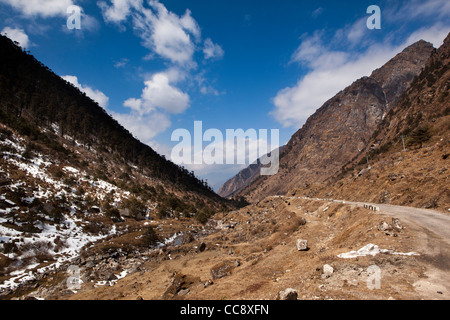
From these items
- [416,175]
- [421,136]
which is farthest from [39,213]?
[421,136]

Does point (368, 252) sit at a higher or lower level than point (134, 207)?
higher

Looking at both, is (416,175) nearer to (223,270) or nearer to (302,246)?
(302,246)

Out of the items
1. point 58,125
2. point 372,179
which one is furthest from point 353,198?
point 58,125

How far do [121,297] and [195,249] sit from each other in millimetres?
18691

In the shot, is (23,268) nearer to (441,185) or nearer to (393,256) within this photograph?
(393,256)

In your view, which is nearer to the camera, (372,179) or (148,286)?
(148,286)

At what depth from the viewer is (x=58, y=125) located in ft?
341

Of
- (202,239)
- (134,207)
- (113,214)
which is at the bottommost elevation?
(202,239)

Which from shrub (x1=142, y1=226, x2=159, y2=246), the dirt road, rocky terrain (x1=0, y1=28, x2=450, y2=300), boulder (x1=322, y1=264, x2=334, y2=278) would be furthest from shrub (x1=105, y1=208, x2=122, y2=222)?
the dirt road

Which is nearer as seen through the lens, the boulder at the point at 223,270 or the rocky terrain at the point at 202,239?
the rocky terrain at the point at 202,239

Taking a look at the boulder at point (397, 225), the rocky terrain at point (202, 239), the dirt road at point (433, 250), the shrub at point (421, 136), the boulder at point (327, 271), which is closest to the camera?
the dirt road at point (433, 250)

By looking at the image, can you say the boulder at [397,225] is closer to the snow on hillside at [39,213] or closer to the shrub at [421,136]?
the snow on hillside at [39,213]

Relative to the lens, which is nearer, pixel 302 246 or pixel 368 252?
pixel 368 252

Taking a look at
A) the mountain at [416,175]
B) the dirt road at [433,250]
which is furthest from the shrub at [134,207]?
the dirt road at [433,250]
